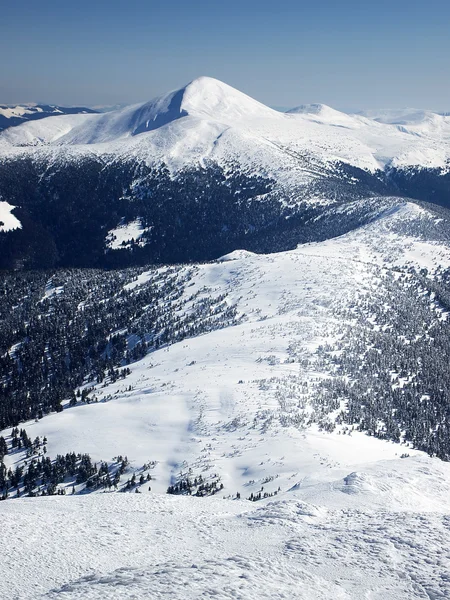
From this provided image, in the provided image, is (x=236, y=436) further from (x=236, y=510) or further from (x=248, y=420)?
(x=236, y=510)

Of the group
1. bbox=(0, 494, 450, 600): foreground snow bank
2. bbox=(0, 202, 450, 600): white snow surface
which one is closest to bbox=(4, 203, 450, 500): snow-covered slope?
bbox=(0, 202, 450, 600): white snow surface

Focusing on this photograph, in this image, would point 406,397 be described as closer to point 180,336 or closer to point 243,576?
point 180,336

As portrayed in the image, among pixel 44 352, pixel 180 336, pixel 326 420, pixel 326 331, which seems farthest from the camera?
pixel 44 352

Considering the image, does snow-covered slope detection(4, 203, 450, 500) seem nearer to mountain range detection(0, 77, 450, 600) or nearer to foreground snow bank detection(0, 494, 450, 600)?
mountain range detection(0, 77, 450, 600)

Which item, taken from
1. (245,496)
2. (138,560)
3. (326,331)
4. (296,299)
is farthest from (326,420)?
(296,299)

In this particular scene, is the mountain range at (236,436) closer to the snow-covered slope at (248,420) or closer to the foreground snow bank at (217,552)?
the foreground snow bank at (217,552)

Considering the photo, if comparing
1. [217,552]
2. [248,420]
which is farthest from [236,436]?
[217,552]
